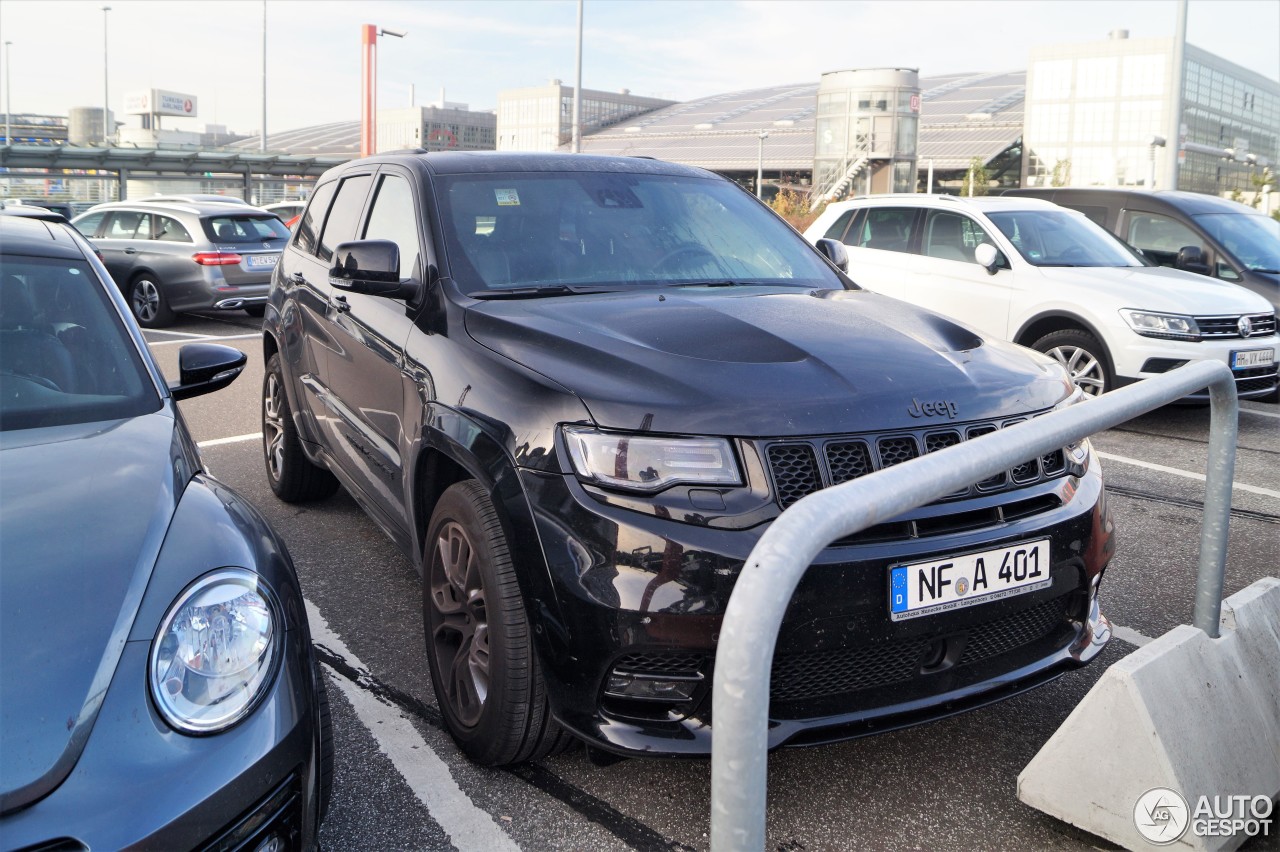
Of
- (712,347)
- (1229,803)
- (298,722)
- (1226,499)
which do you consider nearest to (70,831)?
(298,722)

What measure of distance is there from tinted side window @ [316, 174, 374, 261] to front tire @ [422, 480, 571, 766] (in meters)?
1.89

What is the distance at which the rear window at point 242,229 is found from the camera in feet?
43.8

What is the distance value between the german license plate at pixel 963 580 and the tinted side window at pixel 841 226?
25.2 ft

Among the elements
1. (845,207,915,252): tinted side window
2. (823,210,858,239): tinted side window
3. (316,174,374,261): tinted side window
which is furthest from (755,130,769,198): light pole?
(316,174,374,261): tinted side window

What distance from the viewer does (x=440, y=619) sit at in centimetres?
312

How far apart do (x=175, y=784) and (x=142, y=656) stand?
0.24 m

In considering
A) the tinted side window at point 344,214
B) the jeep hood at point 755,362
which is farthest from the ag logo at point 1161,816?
the tinted side window at point 344,214

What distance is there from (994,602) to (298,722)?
1.57m

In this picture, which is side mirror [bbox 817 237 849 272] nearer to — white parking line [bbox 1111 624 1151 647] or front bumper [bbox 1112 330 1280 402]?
white parking line [bbox 1111 624 1151 647]

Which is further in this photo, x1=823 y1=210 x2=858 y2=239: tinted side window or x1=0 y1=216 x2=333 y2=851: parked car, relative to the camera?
x1=823 y1=210 x2=858 y2=239: tinted side window

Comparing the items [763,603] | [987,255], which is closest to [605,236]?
[763,603]

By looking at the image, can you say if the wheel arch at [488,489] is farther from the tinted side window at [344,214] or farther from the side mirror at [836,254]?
the side mirror at [836,254]

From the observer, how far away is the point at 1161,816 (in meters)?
2.53

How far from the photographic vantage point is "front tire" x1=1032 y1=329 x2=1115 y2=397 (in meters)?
7.89
